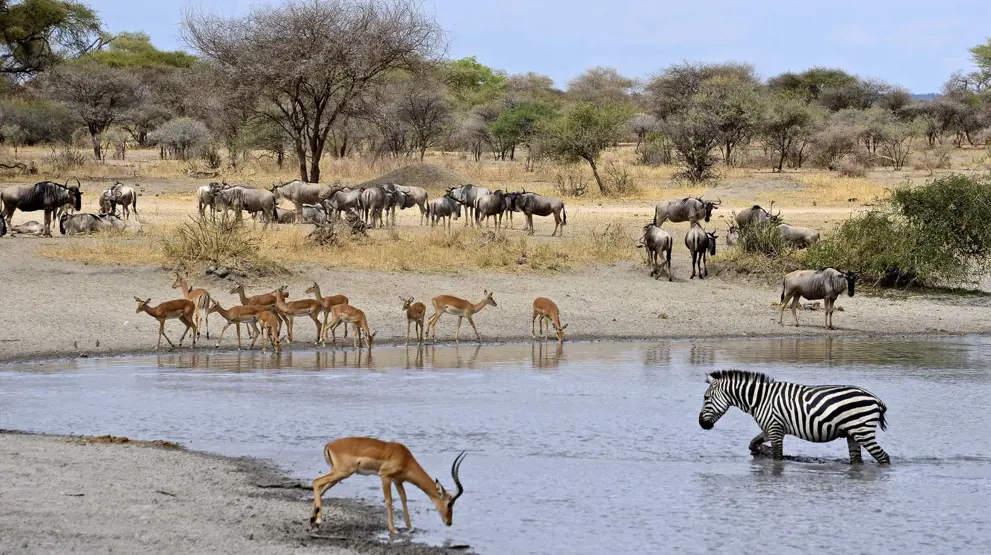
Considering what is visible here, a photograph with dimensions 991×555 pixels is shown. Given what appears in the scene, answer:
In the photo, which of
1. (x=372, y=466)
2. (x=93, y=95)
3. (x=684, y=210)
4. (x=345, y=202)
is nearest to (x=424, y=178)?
(x=345, y=202)

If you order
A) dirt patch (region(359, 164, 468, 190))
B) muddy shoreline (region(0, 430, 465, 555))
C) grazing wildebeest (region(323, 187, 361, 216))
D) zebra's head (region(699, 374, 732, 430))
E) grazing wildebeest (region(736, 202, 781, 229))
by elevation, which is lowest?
muddy shoreline (region(0, 430, 465, 555))

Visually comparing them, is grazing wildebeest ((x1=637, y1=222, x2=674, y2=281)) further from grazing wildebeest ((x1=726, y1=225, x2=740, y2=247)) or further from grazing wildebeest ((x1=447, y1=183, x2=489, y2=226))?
grazing wildebeest ((x1=447, y1=183, x2=489, y2=226))

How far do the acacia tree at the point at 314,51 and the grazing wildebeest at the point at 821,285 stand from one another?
18808mm

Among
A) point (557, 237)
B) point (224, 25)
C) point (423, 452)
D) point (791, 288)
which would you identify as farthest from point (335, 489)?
point (224, 25)

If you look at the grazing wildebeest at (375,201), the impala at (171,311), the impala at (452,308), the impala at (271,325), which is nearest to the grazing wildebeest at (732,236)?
the grazing wildebeest at (375,201)

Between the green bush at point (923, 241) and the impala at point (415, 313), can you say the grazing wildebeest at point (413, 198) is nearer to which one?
the green bush at point (923, 241)

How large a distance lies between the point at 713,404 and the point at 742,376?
391 millimetres

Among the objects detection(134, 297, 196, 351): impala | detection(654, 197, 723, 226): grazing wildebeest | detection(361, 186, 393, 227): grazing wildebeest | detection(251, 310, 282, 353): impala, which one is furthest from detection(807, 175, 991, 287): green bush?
detection(134, 297, 196, 351): impala

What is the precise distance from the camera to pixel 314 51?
111 ft

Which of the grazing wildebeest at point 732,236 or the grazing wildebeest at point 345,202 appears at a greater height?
the grazing wildebeest at point 345,202

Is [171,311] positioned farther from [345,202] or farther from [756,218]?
[345,202]

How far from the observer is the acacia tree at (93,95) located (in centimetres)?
4934

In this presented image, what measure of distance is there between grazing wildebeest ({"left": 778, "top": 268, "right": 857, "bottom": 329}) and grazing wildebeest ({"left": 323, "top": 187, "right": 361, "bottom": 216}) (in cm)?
1256

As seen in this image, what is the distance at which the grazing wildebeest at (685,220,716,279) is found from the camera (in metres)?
21.1
